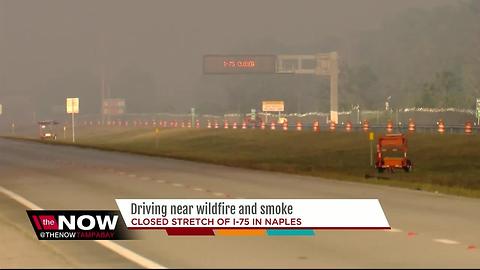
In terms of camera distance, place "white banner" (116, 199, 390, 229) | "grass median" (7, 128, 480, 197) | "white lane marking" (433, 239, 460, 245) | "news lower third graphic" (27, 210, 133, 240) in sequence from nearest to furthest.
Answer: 1. "white lane marking" (433, 239, 460, 245)
2. "news lower third graphic" (27, 210, 133, 240)
3. "white banner" (116, 199, 390, 229)
4. "grass median" (7, 128, 480, 197)

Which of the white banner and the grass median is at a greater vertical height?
the white banner

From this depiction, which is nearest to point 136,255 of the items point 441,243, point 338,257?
point 338,257

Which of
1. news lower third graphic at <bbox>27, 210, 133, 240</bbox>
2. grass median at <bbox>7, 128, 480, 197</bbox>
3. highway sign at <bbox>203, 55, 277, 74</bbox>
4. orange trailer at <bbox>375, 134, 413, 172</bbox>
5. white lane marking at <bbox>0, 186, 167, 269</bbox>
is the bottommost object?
grass median at <bbox>7, 128, 480, 197</bbox>

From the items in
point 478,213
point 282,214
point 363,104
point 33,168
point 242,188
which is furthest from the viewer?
point 363,104

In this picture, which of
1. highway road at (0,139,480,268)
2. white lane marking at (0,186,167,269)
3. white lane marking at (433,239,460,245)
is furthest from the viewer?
white lane marking at (433,239,460,245)

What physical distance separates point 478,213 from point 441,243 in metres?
4.88

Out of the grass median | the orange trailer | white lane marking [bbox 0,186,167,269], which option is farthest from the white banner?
the orange trailer

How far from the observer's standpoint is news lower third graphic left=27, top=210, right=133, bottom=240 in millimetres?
13844

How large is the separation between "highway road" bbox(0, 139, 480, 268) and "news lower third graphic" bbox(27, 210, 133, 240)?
0.17m

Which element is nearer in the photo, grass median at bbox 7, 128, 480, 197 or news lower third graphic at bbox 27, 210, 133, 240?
news lower third graphic at bbox 27, 210, 133, 240

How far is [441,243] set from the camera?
13.6m

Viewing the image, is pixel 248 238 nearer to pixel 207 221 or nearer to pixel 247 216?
pixel 247 216

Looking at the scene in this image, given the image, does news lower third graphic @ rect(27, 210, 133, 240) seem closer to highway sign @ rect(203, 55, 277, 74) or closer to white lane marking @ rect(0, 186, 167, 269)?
white lane marking @ rect(0, 186, 167, 269)

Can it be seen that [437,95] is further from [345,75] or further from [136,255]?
[136,255]
